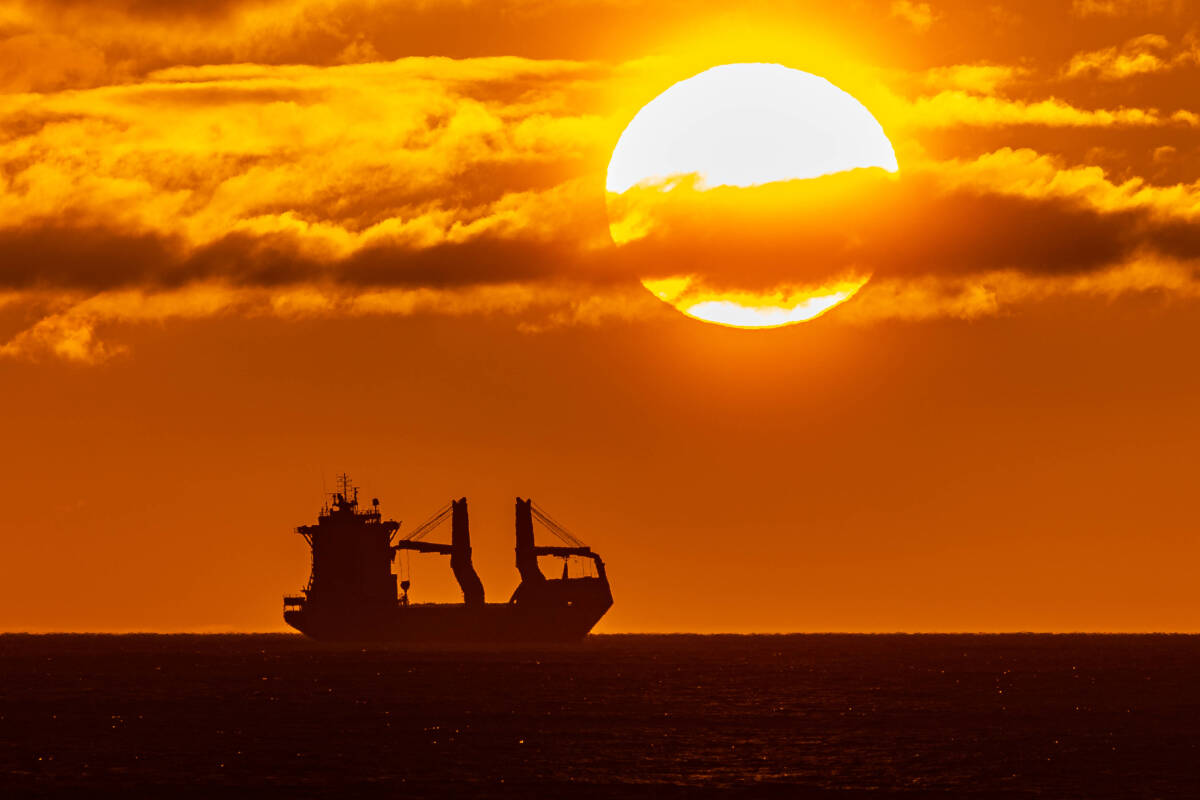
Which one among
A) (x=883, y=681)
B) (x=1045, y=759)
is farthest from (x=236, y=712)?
(x=883, y=681)

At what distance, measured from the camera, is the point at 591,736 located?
9081cm

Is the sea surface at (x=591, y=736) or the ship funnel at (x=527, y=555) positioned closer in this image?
the sea surface at (x=591, y=736)

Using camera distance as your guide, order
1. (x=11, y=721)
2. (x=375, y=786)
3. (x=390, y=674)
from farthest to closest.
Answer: (x=390, y=674) < (x=11, y=721) < (x=375, y=786)

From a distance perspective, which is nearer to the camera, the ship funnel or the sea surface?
the sea surface

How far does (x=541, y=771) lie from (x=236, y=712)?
3661 cm

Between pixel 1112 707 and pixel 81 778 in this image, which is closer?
pixel 81 778

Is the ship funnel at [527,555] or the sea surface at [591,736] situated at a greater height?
the ship funnel at [527,555]

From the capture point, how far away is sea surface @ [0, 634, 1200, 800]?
7144 centimetres

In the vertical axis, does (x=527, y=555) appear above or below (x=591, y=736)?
above

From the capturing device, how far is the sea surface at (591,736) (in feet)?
234

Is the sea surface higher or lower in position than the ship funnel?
lower

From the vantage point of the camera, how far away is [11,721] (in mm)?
101688

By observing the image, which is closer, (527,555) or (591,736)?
(591,736)

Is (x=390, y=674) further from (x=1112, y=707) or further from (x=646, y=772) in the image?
(x=646, y=772)
